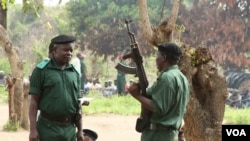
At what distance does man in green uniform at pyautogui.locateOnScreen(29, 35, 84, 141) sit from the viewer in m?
4.02

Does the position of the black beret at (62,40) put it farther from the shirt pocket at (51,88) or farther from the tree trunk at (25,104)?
the tree trunk at (25,104)

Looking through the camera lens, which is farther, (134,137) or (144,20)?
(134,137)

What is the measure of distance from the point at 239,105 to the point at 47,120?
46.0 ft

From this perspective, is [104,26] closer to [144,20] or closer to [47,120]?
[144,20]

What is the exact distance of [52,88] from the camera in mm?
4035

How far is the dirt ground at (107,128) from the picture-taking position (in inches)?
376

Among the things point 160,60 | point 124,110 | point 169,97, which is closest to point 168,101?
point 169,97

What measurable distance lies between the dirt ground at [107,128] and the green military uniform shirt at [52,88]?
527 cm

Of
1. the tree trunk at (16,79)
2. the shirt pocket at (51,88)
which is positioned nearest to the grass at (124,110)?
the tree trunk at (16,79)

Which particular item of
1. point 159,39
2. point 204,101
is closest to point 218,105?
point 204,101

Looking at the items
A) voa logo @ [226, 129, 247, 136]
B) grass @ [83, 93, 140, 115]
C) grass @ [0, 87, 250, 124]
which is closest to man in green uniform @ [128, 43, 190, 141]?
voa logo @ [226, 129, 247, 136]

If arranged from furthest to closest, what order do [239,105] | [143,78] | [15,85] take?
[239,105]
[15,85]
[143,78]

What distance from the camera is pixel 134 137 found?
995cm

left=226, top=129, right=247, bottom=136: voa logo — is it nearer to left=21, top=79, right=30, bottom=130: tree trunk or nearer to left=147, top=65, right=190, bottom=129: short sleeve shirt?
left=147, top=65, right=190, bottom=129: short sleeve shirt
